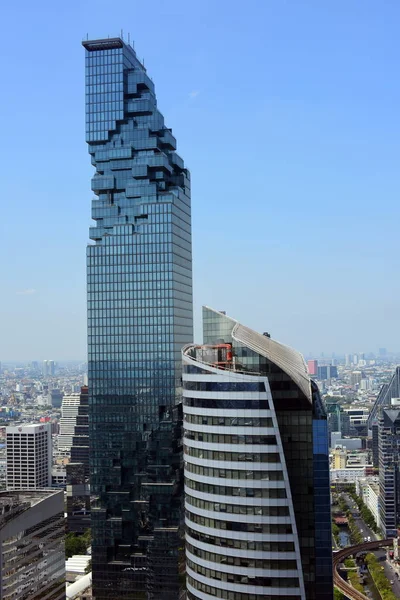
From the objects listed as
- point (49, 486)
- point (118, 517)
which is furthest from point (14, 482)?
point (118, 517)

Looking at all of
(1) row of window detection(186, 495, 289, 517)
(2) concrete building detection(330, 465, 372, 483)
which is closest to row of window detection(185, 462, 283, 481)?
(1) row of window detection(186, 495, 289, 517)

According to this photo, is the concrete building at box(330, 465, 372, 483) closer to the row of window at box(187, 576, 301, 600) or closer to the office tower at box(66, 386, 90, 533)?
the office tower at box(66, 386, 90, 533)

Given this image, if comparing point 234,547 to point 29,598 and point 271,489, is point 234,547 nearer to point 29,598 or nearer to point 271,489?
point 271,489

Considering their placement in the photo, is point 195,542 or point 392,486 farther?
point 392,486

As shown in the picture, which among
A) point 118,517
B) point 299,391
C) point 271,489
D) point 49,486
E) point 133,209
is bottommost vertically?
point 49,486

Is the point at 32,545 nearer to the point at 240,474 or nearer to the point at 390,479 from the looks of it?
the point at 240,474

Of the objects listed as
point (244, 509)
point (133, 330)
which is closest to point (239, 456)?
point (244, 509)

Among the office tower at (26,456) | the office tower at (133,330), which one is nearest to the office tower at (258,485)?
the office tower at (133,330)
